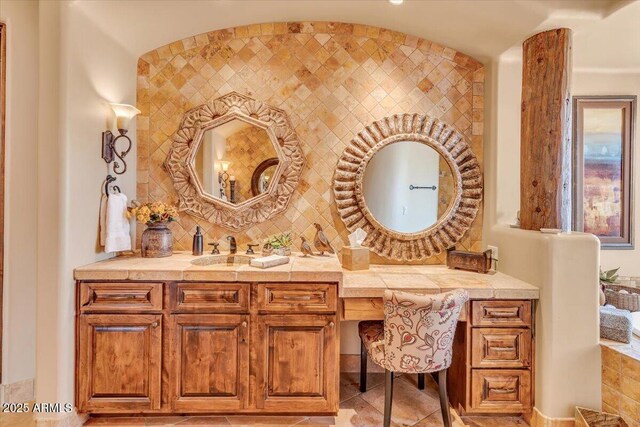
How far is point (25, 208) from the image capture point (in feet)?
7.57

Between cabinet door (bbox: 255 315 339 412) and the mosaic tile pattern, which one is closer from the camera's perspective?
cabinet door (bbox: 255 315 339 412)

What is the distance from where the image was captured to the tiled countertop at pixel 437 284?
2.08m

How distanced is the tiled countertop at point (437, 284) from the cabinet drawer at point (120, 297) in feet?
3.79

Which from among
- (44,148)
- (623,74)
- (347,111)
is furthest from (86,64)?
(623,74)

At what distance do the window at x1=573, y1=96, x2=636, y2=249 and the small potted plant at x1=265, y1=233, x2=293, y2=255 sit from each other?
2515 mm

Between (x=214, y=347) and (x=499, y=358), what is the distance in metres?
1.77

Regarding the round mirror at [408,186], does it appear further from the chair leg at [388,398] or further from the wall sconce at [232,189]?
the chair leg at [388,398]

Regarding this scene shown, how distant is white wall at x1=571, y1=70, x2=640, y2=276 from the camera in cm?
295

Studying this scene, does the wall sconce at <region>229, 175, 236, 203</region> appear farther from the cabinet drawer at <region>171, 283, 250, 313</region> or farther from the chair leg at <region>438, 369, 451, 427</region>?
the chair leg at <region>438, 369, 451, 427</region>

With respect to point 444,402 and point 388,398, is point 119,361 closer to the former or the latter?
point 388,398

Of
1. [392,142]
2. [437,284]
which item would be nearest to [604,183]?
[392,142]

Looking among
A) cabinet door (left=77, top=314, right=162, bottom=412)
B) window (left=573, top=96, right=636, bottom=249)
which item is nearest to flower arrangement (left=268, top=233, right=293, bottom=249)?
cabinet door (left=77, top=314, right=162, bottom=412)

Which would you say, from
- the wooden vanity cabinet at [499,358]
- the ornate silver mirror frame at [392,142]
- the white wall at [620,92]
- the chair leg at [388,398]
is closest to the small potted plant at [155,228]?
the ornate silver mirror frame at [392,142]

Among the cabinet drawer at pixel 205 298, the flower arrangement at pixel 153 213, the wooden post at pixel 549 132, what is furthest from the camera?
the flower arrangement at pixel 153 213
